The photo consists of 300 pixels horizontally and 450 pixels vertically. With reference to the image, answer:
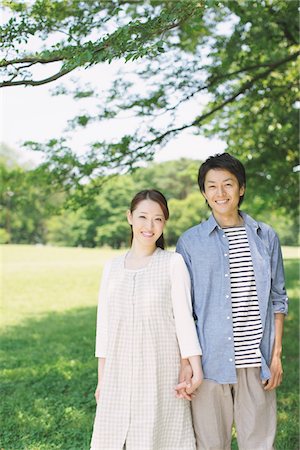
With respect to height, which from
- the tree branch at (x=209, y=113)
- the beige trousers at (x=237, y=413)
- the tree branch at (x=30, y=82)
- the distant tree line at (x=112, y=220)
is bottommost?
the beige trousers at (x=237, y=413)

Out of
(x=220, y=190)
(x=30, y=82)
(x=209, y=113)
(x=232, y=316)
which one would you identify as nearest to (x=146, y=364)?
(x=232, y=316)

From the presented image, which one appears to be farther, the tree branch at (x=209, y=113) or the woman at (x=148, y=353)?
the tree branch at (x=209, y=113)

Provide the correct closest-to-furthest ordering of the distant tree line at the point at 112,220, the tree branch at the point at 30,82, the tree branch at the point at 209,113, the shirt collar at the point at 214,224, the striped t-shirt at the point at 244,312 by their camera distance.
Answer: the striped t-shirt at the point at 244,312, the shirt collar at the point at 214,224, the tree branch at the point at 30,82, the tree branch at the point at 209,113, the distant tree line at the point at 112,220

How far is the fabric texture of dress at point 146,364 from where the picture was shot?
2648mm

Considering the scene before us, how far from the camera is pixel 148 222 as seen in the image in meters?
2.75

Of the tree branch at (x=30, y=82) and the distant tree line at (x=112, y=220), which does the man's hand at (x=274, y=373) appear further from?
the distant tree line at (x=112, y=220)

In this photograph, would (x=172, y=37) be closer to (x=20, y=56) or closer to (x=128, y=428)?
(x=20, y=56)

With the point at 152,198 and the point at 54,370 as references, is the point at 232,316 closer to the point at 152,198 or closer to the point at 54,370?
the point at 152,198

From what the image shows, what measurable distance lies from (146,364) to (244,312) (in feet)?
1.75

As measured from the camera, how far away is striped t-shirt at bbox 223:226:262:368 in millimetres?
2740

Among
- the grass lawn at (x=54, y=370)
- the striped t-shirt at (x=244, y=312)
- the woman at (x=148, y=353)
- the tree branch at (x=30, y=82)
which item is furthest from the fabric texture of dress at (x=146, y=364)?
the grass lawn at (x=54, y=370)

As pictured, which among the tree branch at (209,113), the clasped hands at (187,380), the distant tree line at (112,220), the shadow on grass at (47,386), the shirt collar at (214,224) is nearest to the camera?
the clasped hands at (187,380)

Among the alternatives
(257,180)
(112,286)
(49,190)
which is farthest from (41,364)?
(112,286)

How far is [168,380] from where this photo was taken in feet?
8.79
